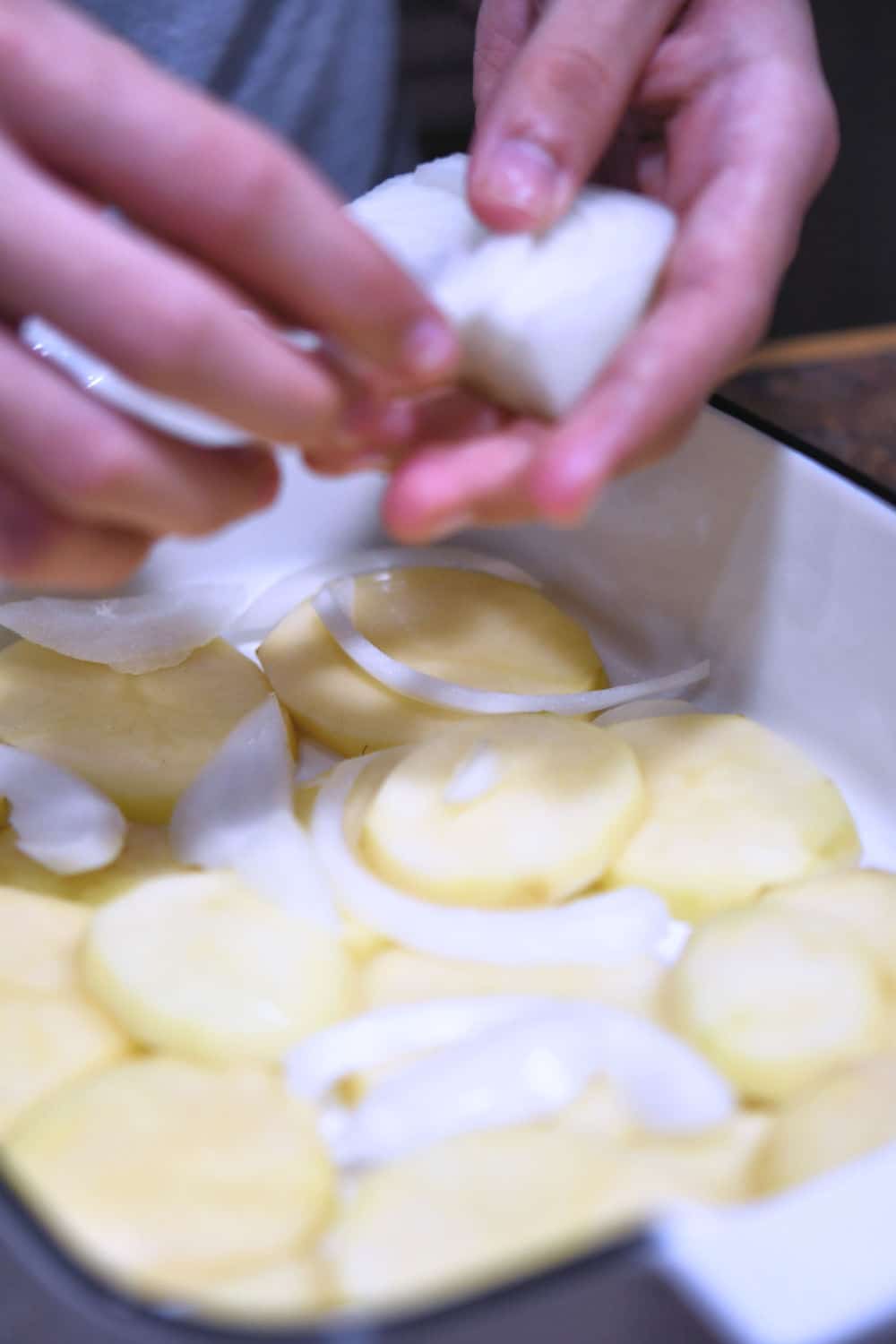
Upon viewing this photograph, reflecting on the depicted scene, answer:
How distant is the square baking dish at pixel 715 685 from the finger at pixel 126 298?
1.03ft

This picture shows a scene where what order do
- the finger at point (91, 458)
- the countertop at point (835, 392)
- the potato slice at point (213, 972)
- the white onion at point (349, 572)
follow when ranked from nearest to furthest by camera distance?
the finger at point (91, 458)
the potato slice at point (213, 972)
the white onion at point (349, 572)
the countertop at point (835, 392)

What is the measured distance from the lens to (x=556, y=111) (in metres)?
0.71

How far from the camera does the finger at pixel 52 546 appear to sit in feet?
2.01

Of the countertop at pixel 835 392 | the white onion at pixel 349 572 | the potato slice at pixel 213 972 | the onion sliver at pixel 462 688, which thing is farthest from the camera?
the countertop at pixel 835 392

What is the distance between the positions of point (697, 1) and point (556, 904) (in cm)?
62

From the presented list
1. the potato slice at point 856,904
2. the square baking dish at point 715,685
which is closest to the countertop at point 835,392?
the square baking dish at point 715,685

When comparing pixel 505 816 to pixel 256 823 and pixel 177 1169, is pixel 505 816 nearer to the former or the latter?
pixel 256 823

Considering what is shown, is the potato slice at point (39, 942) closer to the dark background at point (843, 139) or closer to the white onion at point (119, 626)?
the white onion at point (119, 626)

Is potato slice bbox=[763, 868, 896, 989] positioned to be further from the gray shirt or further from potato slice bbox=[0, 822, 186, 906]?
the gray shirt

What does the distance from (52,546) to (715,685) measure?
0.51 meters

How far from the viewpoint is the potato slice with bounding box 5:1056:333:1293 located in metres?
0.53

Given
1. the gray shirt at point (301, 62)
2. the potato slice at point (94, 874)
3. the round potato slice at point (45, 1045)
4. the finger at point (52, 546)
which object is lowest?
the potato slice at point (94, 874)

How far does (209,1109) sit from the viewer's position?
594 millimetres

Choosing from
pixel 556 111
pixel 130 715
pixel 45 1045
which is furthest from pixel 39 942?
pixel 556 111
